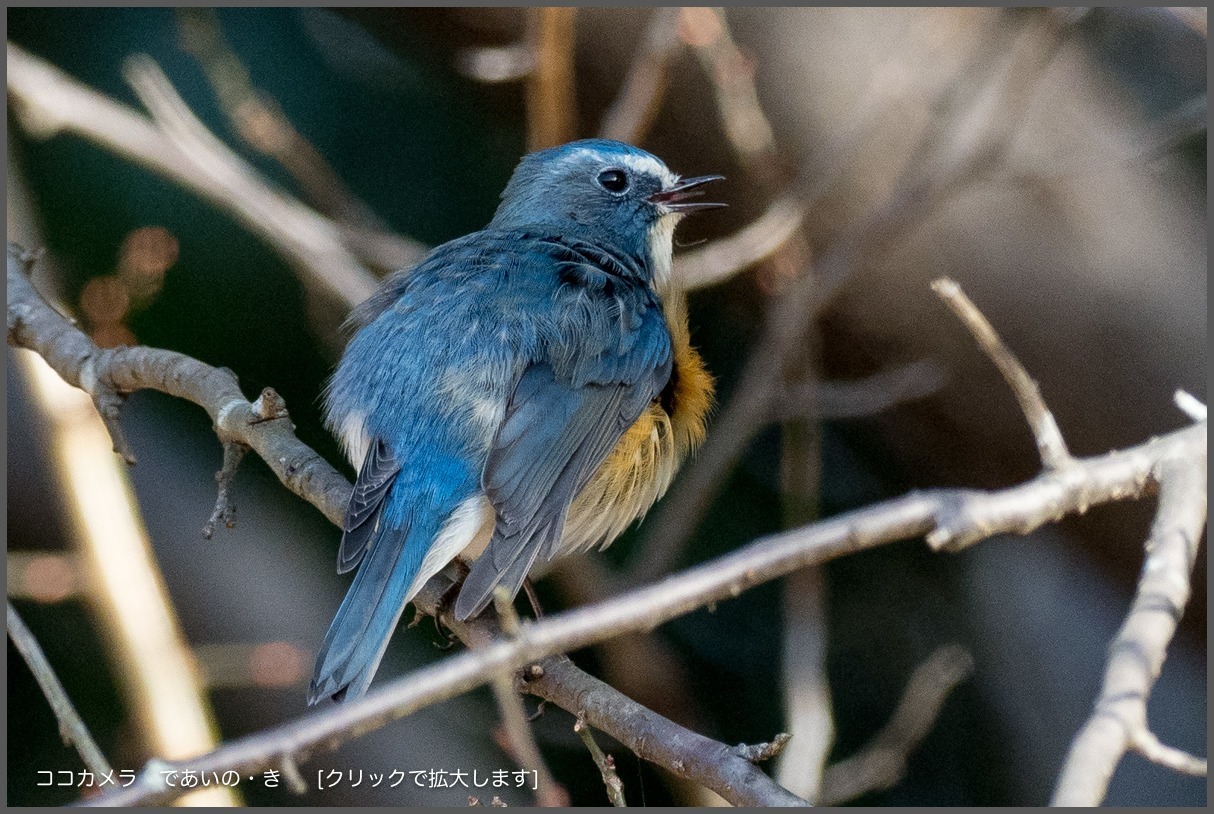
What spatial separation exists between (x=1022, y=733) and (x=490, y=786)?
7.38ft

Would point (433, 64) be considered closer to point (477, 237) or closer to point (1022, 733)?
point (477, 237)

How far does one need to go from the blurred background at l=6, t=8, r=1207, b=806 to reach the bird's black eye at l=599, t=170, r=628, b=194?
11.6 inches

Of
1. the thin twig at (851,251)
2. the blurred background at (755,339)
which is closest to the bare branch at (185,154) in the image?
the blurred background at (755,339)

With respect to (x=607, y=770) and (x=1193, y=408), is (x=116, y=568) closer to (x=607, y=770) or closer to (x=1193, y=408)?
(x=607, y=770)

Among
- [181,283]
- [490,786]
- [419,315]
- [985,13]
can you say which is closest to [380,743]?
[490,786]

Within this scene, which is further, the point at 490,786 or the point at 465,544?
the point at 490,786

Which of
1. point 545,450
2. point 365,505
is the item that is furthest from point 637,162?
point 365,505

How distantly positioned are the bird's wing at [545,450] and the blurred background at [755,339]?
984 mm

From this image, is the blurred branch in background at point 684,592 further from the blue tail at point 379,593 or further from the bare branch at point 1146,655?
the blue tail at point 379,593

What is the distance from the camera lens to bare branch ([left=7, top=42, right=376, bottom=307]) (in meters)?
4.46

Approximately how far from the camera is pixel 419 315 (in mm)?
3465

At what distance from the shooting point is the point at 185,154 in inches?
179

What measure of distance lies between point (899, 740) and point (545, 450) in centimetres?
200

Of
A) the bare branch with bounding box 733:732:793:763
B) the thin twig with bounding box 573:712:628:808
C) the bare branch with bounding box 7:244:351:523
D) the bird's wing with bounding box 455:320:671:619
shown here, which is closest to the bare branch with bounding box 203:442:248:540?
the bare branch with bounding box 7:244:351:523
